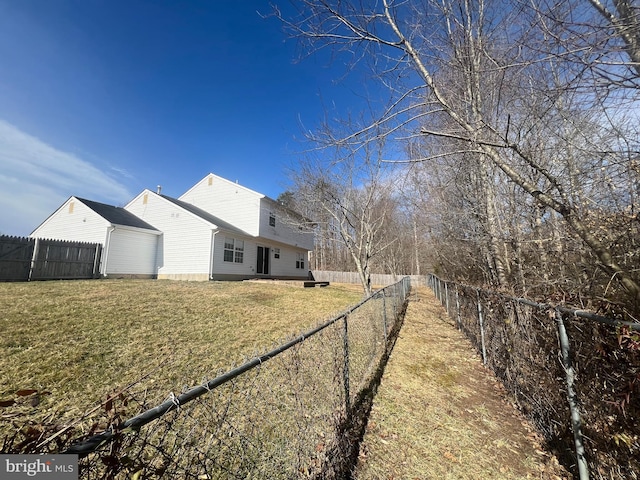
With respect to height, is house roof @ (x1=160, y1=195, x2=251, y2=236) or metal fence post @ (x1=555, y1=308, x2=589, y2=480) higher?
house roof @ (x1=160, y1=195, x2=251, y2=236)

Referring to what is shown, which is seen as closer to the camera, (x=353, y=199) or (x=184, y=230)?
(x=353, y=199)

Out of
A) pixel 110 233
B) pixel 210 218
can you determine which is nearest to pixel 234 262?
pixel 210 218

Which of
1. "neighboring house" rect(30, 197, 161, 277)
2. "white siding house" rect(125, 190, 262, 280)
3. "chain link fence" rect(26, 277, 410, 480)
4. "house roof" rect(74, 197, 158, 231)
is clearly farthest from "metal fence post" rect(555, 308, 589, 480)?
"house roof" rect(74, 197, 158, 231)

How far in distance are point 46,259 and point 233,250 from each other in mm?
8002

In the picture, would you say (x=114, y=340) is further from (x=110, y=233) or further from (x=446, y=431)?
(x=110, y=233)

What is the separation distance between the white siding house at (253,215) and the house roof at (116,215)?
12.2 feet

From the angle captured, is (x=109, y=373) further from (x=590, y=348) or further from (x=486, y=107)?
(x=486, y=107)

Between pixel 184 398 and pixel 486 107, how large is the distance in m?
6.34

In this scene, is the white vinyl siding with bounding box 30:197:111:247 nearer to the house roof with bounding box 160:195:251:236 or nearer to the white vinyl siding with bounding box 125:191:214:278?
the white vinyl siding with bounding box 125:191:214:278

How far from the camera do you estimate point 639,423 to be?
1.80 meters

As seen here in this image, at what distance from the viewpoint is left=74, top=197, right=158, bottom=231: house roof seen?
14727 millimetres

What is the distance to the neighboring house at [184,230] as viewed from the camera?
14.7 m

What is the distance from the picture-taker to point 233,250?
16.7 m

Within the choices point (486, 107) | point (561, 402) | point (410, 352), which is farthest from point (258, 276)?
point (561, 402)
